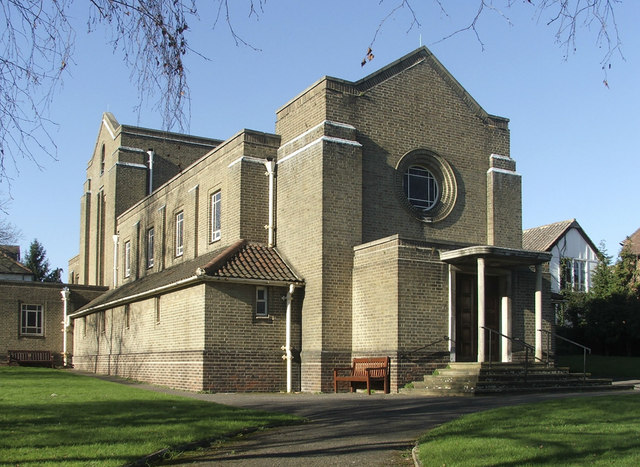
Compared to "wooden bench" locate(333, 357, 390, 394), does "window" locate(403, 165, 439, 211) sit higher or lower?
higher

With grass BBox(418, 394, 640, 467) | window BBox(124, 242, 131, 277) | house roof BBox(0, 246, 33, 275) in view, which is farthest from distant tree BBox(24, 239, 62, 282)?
grass BBox(418, 394, 640, 467)

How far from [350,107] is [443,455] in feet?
46.6

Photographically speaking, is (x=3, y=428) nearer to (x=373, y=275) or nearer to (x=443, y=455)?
(x=443, y=455)

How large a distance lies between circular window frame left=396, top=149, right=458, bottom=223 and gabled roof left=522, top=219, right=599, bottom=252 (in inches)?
877

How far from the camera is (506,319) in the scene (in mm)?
20500

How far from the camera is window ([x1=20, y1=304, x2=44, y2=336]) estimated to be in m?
34.6

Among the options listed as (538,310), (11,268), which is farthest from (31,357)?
(11,268)

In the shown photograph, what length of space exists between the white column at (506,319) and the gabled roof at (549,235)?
77.9 ft

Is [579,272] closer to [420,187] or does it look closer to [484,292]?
[420,187]

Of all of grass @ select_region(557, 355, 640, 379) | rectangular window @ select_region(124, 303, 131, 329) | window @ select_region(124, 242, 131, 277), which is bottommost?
grass @ select_region(557, 355, 640, 379)

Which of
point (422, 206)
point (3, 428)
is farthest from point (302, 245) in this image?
point (3, 428)

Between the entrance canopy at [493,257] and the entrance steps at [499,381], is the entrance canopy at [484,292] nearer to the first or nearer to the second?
the entrance canopy at [493,257]

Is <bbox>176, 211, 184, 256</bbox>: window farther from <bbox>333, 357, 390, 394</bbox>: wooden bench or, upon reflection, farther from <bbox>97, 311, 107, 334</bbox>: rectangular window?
<bbox>333, 357, 390, 394</bbox>: wooden bench

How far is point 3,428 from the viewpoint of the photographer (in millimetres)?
10648
